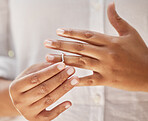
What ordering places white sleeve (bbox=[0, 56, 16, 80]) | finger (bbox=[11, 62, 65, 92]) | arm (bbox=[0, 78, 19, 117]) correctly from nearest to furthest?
finger (bbox=[11, 62, 65, 92]) → arm (bbox=[0, 78, 19, 117]) → white sleeve (bbox=[0, 56, 16, 80])

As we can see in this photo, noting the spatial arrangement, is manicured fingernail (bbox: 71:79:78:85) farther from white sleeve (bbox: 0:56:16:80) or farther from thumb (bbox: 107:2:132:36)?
white sleeve (bbox: 0:56:16:80)

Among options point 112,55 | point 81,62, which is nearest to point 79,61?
point 81,62

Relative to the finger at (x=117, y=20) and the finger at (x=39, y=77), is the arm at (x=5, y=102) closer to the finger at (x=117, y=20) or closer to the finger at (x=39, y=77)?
the finger at (x=39, y=77)

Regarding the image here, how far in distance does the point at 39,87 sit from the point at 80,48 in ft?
0.60

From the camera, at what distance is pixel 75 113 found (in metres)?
0.75

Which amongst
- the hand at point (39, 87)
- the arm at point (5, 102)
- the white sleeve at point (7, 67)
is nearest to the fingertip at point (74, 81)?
the hand at point (39, 87)

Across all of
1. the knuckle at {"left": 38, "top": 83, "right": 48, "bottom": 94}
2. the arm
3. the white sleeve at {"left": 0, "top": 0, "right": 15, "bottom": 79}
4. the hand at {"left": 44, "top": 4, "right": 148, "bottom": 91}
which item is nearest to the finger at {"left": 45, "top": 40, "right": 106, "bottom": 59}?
the hand at {"left": 44, "top": 4, "right": 148, "bottom": 91}

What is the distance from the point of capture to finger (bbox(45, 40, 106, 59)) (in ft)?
1.82

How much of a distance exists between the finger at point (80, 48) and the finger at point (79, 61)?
0.06 ft

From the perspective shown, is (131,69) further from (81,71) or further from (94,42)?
(81,71)

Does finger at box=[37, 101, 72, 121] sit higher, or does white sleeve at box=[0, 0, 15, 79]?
white sleeve at box=[0, 0, 15, 79]

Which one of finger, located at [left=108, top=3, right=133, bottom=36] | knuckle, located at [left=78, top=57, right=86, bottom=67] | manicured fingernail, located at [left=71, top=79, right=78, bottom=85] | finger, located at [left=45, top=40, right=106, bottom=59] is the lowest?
manicured fingernail, located at [left=71, top=79, right=78, bottom=85]

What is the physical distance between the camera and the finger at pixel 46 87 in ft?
1.78

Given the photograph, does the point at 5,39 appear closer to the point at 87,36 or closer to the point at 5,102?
the point at 5,102
